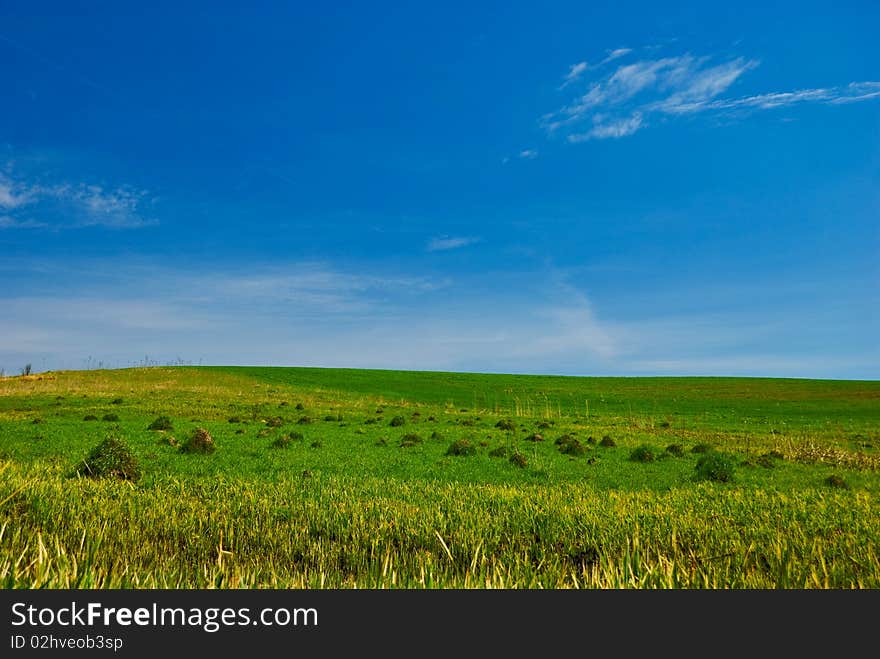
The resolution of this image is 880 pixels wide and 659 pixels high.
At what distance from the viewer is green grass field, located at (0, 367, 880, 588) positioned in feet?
16.8

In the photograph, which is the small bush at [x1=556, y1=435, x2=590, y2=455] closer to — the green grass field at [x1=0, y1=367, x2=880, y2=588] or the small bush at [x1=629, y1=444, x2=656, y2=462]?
the green grass field at [x1=0, y1=367, x2=880, y2=588]

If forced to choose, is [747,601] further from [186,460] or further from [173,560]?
[186,460]

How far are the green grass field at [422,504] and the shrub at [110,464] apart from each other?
550 mm

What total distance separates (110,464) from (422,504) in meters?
7.64

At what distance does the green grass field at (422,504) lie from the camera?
5.11 m

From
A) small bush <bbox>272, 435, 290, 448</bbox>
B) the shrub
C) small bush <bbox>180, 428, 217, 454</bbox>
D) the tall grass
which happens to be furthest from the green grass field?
the shrub

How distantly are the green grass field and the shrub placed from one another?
0.55 metres

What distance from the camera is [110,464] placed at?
471 inches

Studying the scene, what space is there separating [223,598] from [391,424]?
100 feet

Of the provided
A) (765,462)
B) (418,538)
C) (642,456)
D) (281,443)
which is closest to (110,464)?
(418,538)

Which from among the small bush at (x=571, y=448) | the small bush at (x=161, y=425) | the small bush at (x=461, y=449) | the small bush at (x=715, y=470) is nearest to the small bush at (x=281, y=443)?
the small bush at (x=461, y=449)

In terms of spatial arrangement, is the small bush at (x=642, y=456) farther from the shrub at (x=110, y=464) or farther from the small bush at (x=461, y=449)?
the shrub at (x=110, y=464)

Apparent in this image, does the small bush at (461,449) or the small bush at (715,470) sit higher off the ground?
the small bush at (715,470)

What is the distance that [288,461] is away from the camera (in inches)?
692
